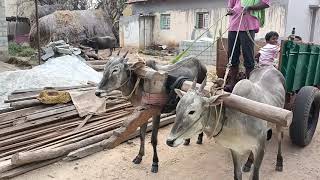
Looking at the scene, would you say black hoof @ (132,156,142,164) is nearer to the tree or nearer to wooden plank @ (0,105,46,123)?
wooden plank @ (0,105,46,123)

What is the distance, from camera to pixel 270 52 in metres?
5.20

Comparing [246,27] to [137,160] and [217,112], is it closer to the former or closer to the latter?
[217,112]

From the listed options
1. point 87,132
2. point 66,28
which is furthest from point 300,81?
point 66,28

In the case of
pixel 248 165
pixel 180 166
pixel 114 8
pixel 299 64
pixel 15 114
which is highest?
pixel 114 8

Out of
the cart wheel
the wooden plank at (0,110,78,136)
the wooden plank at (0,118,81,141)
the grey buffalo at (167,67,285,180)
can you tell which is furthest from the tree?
the grey buffalo at (167,67,285,180)

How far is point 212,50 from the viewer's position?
14.0m

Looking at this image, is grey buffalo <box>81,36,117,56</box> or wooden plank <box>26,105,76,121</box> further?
grey buffalo <box>81,36,117,56</box>

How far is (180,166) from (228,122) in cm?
184

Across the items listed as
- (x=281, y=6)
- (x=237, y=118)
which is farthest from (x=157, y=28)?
(x=237, y=118)

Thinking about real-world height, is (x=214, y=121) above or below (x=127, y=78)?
below

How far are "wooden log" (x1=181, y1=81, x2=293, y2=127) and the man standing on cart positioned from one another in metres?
1.60

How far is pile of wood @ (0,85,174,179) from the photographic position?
482 centimetres

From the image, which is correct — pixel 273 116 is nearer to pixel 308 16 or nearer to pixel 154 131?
pixel 154 131

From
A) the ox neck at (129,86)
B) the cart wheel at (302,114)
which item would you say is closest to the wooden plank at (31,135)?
the ox neck at (129,86)
